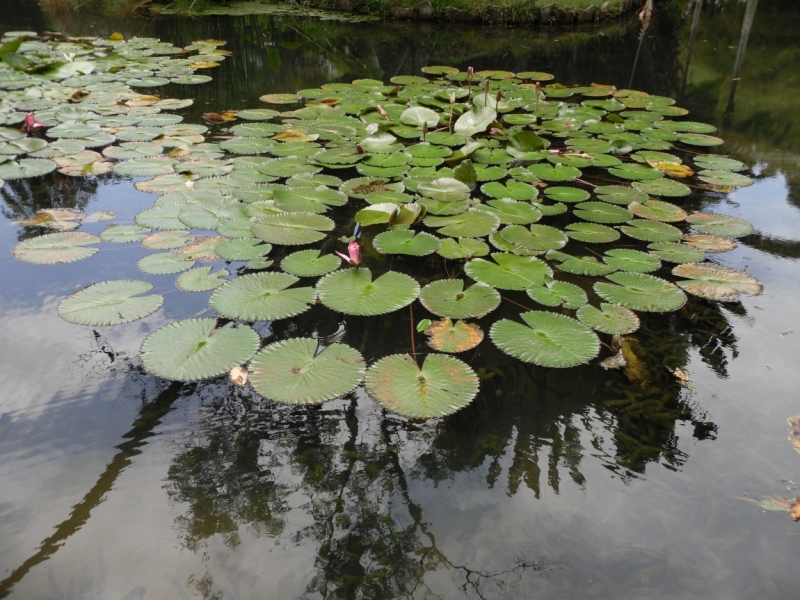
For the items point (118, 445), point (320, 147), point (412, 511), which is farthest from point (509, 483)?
point (320, 147)

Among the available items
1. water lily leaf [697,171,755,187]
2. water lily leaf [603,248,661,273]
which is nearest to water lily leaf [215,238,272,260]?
water lily leaf [603,248,661,273]

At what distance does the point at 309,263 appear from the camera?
214cm

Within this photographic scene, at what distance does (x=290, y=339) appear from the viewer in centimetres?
172

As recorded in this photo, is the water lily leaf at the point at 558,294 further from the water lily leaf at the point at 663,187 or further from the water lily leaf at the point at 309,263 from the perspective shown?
the water lily leaf at the point at 663,187

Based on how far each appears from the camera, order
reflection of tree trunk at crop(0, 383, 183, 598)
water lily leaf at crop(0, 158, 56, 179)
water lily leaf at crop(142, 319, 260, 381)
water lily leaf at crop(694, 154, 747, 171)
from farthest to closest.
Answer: water lily leaf at crop(694, 154, 747, 171) < water lily leaf at crop(0, 158, 56, 179) < water lily leaf at crop(142, 319, 260, 381) < reflection of tree trunk at crop(0, 383, 183, 598)

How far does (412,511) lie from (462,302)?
84 cm

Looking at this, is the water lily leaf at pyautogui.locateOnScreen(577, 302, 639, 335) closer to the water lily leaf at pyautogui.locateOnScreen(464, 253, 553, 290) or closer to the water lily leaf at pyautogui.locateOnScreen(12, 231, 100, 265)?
the water lily leaf at pyautogui.locateOnScreen(464, 253, 553, 290)

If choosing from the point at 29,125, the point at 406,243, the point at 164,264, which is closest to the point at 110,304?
the point at 164,264

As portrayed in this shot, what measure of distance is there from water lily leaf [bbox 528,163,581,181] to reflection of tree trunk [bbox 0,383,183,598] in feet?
7.34

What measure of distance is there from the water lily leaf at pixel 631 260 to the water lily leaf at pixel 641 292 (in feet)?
0.21

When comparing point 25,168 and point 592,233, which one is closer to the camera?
point 592,233

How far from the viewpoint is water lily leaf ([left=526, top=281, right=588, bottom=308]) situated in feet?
6.39

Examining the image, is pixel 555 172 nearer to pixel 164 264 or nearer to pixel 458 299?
pixel 458 299

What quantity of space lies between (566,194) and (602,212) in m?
0.23
